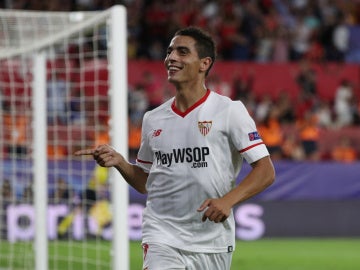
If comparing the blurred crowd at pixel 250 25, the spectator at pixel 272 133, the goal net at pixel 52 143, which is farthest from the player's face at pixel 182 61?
the blurred crowd at pixel 250 25

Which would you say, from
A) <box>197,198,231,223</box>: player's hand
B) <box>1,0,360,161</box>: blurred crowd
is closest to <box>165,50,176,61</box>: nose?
<box>197,198,231,223</box>: player's hand

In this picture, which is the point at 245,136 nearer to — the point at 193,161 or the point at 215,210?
the point at 193,161

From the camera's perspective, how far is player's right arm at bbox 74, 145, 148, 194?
6023 millimetres

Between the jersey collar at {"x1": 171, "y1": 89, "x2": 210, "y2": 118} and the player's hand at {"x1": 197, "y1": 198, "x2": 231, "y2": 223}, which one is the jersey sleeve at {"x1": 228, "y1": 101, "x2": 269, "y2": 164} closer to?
the jersey collar at {"x1": 171, "y1": 89, "x2": 210, "y2": 118}

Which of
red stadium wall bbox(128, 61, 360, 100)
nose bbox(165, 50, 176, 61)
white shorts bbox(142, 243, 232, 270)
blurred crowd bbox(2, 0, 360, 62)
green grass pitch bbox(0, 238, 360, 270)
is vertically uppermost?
blurred crowd bbox(2, 0, 360, 62)

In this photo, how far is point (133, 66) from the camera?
20469 mm

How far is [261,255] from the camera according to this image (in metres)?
15.3

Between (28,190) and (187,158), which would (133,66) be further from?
(187,158)

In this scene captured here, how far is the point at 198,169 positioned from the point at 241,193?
429 millimetres

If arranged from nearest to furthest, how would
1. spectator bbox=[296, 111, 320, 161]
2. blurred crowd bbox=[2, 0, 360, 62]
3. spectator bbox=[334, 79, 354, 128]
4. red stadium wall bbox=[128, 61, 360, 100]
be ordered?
spectator bbox=[296, 111, 320, 161] < red stadium wall bbox=[128, 61, 360, 100] < spectator bbox=[334, 79, 354, 128] < blurred crowd bbox=[2, 0, 360, 62]

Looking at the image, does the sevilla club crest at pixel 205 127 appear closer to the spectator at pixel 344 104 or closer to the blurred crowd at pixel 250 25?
the blurred crowd at pixel 250 25

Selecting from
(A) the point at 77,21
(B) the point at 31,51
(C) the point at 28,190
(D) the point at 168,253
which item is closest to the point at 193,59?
(D) the point at 168,253

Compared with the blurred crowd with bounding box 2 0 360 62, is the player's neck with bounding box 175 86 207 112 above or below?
below

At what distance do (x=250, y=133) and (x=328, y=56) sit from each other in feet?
57.7
